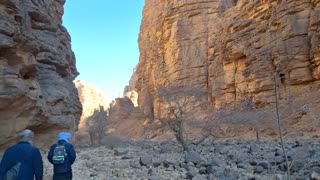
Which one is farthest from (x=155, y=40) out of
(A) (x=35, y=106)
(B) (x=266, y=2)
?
(A) (x=35, y=106)

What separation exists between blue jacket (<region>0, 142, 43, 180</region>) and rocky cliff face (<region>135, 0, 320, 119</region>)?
9900 mm

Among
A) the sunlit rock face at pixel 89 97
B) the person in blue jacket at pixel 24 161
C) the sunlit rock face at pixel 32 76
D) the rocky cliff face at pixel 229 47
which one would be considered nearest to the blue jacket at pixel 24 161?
the person in blue jacket at pixel 24 161

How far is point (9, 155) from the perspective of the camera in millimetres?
4336

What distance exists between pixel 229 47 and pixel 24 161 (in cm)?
2729

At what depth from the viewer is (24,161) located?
14.2ft

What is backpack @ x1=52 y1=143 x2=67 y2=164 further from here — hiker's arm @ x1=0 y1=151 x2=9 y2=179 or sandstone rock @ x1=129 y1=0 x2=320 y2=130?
sandstone rock @ x1=129 y1=0 x2=320 y2=130

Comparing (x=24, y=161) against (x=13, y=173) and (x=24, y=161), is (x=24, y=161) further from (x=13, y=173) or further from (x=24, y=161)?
(x=13, y=173)

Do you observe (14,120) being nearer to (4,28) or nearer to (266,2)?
(4,28)

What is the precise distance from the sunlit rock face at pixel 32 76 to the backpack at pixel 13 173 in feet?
18.8

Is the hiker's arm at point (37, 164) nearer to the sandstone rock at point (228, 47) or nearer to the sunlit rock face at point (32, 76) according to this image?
the sunlit rock face at point (32, 76)

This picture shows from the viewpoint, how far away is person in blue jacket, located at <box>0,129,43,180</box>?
430cm

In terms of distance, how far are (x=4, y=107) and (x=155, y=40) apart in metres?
35.0

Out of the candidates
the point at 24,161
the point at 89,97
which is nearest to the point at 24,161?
the point at 24,161

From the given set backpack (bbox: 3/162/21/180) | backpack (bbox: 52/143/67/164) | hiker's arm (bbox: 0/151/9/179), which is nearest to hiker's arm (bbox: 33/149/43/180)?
backpack (bbox: 3/162/21/180)
